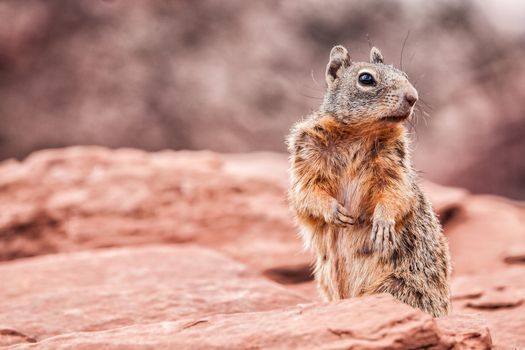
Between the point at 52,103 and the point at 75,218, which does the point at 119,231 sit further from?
the point at 52,103

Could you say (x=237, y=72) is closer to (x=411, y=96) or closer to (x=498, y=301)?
(x=498, y=301)

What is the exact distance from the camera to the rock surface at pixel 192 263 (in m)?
4.32

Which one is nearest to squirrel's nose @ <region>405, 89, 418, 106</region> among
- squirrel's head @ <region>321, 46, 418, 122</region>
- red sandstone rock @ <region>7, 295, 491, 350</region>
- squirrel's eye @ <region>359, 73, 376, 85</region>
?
squirrel's head @ <region>321, 46, 418, 122</region>

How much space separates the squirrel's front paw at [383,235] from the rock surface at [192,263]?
0.72m

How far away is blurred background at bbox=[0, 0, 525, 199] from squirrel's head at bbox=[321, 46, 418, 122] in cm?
971

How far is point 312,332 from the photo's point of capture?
4.09 meters

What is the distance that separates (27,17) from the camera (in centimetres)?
1586

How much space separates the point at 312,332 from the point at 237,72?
511 inches

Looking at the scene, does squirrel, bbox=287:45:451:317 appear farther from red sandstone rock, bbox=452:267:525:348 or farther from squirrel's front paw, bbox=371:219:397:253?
red sandstone rock, bbox=452:267:525:348

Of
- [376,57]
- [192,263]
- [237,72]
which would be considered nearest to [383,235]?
[376,57]

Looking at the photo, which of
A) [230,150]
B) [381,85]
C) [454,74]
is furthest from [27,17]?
[381,85]

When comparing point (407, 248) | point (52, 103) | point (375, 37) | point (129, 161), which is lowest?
point (407, 248)

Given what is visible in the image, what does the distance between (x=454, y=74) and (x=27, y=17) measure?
33.2 feet

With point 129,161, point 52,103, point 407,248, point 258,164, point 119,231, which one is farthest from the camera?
point 52,103
